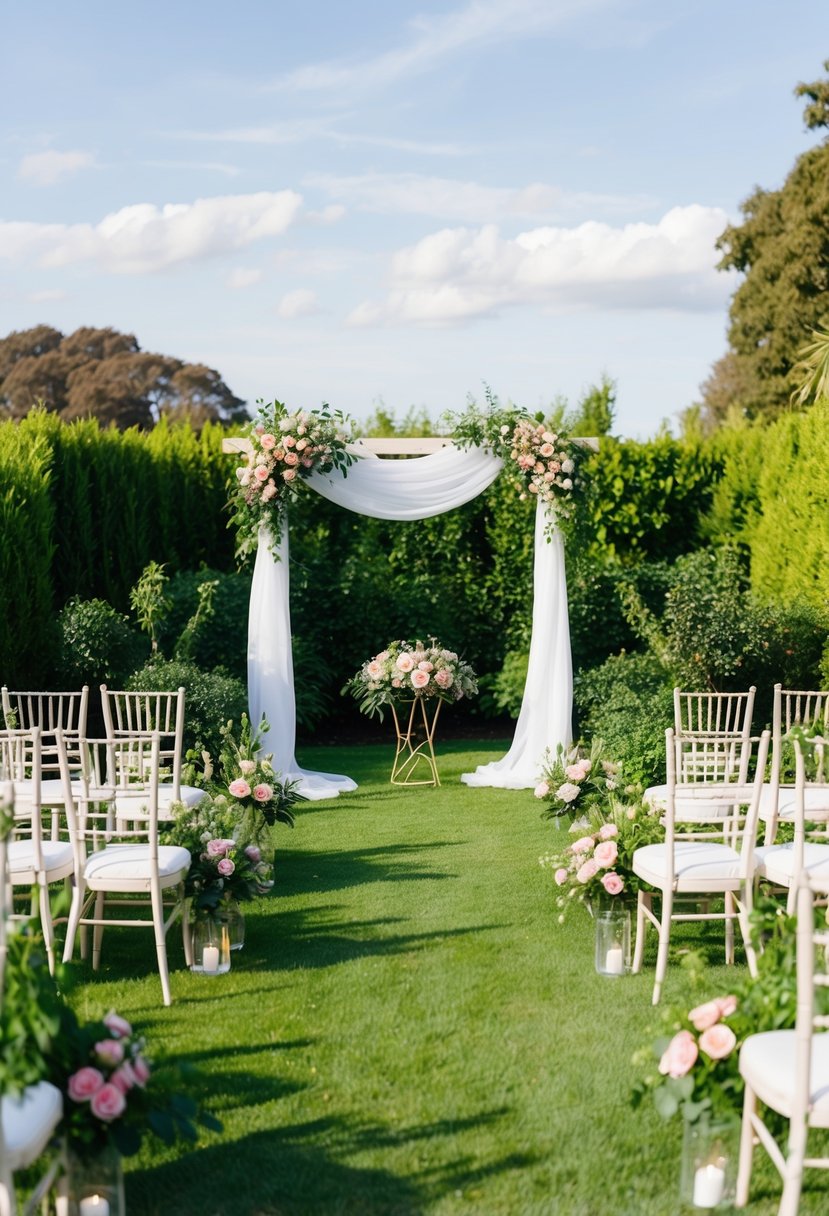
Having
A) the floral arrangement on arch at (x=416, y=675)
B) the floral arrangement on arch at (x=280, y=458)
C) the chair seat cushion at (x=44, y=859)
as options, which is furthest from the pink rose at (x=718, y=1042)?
the floral arrangement on arch at (x=280, y=458)

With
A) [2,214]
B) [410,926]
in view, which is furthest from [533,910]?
[2,214]

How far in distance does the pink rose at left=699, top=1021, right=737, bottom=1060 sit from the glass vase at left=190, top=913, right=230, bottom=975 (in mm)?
2468

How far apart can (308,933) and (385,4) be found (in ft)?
27.0

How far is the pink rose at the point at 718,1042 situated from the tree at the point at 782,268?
655 inches

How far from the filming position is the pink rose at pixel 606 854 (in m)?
4.86

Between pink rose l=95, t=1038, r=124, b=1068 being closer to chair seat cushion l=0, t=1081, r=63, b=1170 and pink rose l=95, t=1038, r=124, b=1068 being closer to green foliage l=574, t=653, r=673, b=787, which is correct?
chair seat cushion l=0, t=1081, r=63, b=1170

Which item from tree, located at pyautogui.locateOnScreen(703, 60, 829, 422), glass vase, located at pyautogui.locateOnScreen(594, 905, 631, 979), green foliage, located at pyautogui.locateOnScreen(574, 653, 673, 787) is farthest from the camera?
tree, located at pyautogui.locateOnScreen(703, 60, 829, 422)

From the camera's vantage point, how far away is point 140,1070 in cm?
277

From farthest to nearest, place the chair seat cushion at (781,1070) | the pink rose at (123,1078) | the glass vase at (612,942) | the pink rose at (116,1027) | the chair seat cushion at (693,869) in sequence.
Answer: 1. the glass vase at (612,942)
2. the chair seat cushion at (693,869)
3. the pink rose at (116,1027)
4. the pink rose at (123,1078)
5. the chair seat cushion at (781,1070)

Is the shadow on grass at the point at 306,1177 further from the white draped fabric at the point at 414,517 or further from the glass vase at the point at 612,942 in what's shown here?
the white draped fabric at the point at 414,517

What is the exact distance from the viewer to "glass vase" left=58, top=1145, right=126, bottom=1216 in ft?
9.11

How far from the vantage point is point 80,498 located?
10.7 meters

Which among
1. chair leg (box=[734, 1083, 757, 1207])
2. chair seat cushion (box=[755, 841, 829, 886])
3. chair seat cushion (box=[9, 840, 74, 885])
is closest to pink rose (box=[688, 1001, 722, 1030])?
chair leg (box=[734, 1083, 757, 1207])

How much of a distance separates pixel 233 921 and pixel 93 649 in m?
4.61
